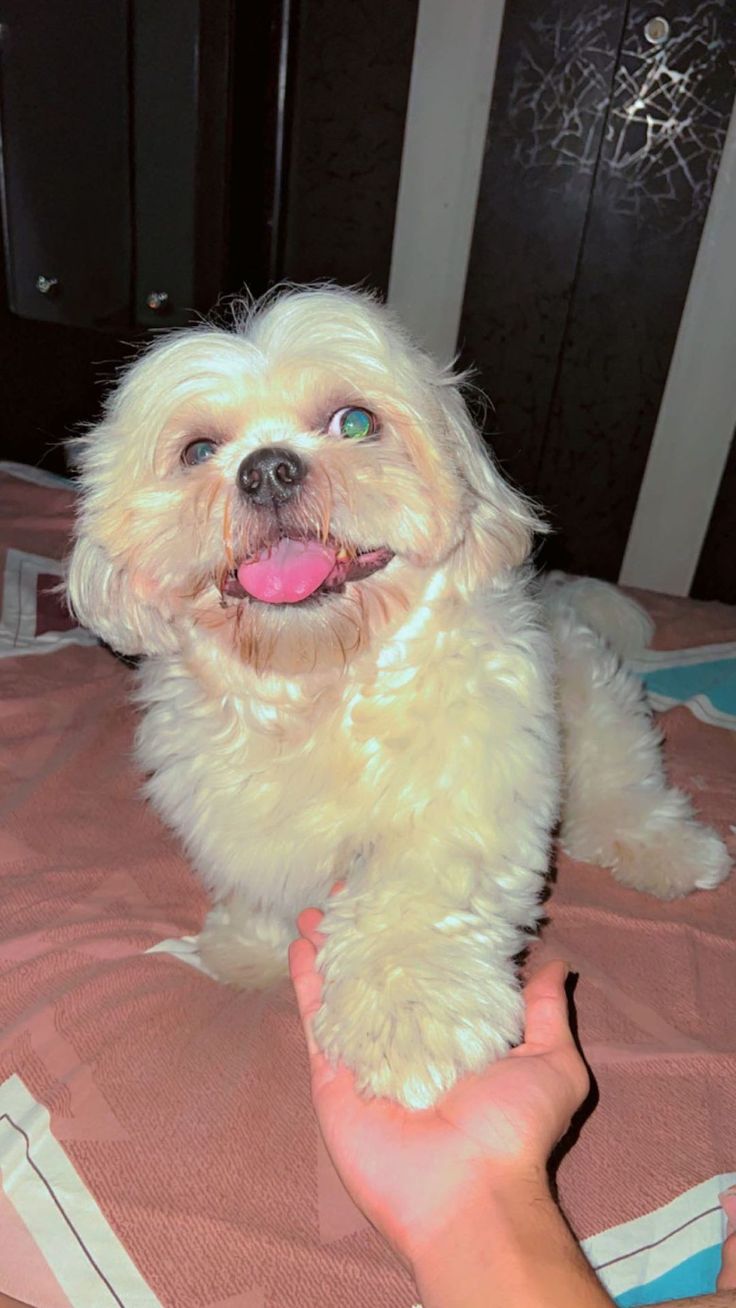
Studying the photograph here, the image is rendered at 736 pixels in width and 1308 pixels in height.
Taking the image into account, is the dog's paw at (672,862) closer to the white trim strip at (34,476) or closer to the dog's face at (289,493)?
the dog's face at (289,493)

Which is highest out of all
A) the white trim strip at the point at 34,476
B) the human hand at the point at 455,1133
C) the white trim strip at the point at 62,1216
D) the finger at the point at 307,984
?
the human hand at the point at 455,1133

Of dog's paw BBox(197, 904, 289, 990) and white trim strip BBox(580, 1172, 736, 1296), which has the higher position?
white trim strip BBox(580, 1172, 736, 1296)

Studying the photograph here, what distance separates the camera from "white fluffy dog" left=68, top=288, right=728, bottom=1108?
3.73 feet

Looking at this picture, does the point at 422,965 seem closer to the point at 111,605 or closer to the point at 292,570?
the point at 292,570

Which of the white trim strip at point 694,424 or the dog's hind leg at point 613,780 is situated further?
the white trim strip at point 694,424

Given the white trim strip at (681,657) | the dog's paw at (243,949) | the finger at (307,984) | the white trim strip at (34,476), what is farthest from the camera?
the white trim strip at (34,476)

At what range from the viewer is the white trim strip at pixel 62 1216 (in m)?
0.97

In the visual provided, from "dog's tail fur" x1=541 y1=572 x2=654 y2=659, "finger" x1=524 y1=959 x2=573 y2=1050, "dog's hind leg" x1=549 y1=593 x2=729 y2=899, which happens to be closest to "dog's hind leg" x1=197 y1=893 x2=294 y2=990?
"finger" x1=524 y1=959 x2=573 y2=1050

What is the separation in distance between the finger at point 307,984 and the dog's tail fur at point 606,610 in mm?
1109

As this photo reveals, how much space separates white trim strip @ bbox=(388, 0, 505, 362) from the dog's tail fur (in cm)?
145

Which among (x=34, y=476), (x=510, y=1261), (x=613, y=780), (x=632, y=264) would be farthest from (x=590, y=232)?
(x=510, y=1261)

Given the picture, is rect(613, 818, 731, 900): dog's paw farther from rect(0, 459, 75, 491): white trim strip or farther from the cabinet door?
the cabinet door

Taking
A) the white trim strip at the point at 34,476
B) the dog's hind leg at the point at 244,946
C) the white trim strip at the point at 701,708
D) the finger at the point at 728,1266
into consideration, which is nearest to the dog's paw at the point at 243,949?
the dog's hind leg at the point at 244,946

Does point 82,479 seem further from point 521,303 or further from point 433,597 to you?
point 521,303
